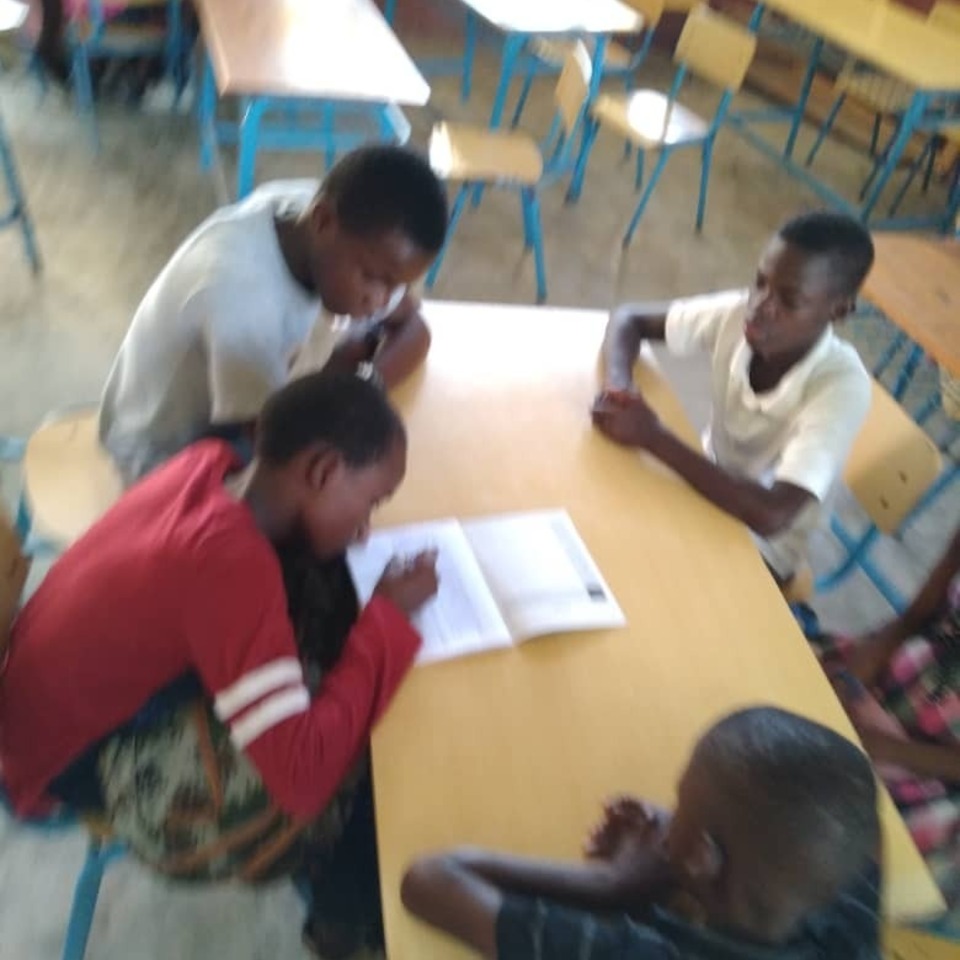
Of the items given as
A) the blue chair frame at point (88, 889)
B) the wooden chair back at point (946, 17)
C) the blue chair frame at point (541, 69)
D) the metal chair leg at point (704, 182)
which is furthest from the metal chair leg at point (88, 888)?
the wooden chair back at point (946, 17)

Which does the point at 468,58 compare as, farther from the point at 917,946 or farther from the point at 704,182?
the point at 917,946

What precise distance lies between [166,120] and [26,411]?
6.99 ft

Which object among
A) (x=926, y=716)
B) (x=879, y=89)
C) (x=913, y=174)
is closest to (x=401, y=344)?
(x=926, y=716)

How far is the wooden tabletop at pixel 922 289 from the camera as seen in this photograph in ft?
7.74

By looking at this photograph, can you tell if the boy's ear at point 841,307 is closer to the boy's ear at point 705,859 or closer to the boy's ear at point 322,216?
the boy's ear at point 322,216

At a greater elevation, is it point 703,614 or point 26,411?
point 703,614

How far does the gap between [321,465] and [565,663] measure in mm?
365

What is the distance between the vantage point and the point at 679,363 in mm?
3178

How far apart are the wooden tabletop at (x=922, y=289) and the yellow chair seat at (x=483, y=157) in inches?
47.1

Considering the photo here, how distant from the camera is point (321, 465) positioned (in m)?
1.04

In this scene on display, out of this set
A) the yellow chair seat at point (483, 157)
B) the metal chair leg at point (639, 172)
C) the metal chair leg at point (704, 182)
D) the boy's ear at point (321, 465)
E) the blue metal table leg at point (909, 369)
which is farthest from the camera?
the metal chair leg at point (639, 172)

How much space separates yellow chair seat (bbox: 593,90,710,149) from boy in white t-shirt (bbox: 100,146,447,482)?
260 centimetres

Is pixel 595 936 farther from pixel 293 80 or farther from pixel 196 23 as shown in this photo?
pixel 196 23

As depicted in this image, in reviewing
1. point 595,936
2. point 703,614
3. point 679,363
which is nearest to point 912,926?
point 703,614
